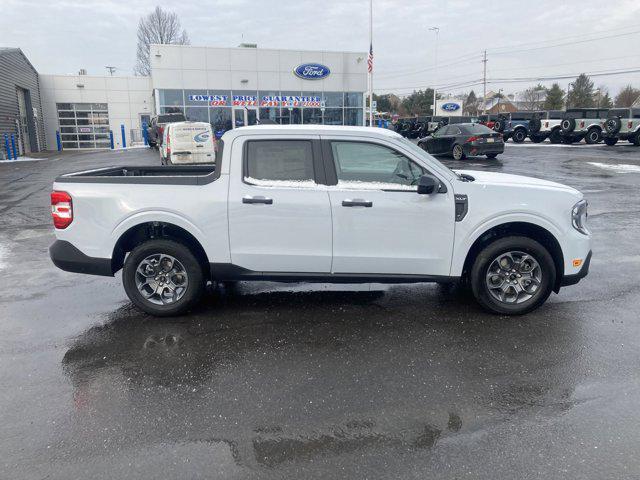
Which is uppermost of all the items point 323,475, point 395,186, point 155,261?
point 395,186

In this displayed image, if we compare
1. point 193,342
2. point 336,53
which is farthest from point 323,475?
point 336,53

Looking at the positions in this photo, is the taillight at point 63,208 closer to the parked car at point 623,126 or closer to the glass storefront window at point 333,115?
the parked car at point 623,126

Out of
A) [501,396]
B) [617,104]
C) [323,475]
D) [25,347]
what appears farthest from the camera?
[617,104]

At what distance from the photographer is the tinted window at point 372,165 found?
4961 mm

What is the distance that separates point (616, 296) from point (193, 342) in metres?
4.51

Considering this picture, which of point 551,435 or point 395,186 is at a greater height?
point 395,186

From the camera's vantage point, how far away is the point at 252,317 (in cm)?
514

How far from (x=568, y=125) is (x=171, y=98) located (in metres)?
26.0

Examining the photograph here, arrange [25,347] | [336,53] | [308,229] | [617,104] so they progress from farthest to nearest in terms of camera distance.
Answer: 1. [617,104]
2. [336,53]
3. [308,229]
4. [25,347]

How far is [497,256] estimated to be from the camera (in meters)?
4.96

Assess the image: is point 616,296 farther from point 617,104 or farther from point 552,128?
Answer: point 617,104

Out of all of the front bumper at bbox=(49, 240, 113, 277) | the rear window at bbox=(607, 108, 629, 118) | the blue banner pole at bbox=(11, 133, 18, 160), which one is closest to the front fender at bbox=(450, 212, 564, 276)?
the front bumper at bbox=(49, 240, 113, 277)

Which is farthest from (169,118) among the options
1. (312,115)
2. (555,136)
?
(555,136)

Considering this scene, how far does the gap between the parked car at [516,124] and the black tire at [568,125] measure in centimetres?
288
